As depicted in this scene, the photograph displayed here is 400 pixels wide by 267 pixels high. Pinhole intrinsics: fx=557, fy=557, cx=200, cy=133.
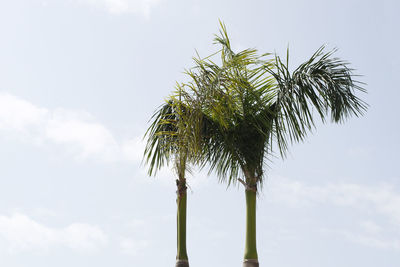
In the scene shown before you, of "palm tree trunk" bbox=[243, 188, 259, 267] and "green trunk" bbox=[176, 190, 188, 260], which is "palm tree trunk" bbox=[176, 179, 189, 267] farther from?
"palm tree trunk" bbox=[243, 188, 259, 267]

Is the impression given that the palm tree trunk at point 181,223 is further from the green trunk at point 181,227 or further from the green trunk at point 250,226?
the green trunk at point 250,226

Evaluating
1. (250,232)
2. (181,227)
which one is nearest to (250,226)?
(250,232)

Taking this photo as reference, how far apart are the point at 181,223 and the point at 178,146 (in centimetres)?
153

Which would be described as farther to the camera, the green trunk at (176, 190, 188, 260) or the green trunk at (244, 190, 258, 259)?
the green trunk at (176, 190, 188, 260)

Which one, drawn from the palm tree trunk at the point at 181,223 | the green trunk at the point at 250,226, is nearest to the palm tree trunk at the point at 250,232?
the green trunk at the point at 250,226

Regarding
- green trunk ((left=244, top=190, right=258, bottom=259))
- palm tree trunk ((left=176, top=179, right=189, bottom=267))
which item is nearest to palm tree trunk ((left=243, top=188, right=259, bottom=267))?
green trunk ((left=244, top=190, right=258, bottom=259))

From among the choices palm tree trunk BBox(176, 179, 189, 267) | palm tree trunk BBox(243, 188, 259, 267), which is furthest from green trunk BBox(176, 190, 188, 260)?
palm tree trunk BBox(243, 188, 259, 267)

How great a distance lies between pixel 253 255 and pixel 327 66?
3.90 m

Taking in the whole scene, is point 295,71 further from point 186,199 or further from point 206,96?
point 186,199

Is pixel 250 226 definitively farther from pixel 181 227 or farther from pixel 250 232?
pixel 181 227

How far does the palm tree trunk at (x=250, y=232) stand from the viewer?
33.4 feet

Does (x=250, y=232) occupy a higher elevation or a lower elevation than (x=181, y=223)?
lower

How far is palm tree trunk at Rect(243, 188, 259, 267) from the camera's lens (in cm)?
1017

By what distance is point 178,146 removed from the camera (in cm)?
1095
